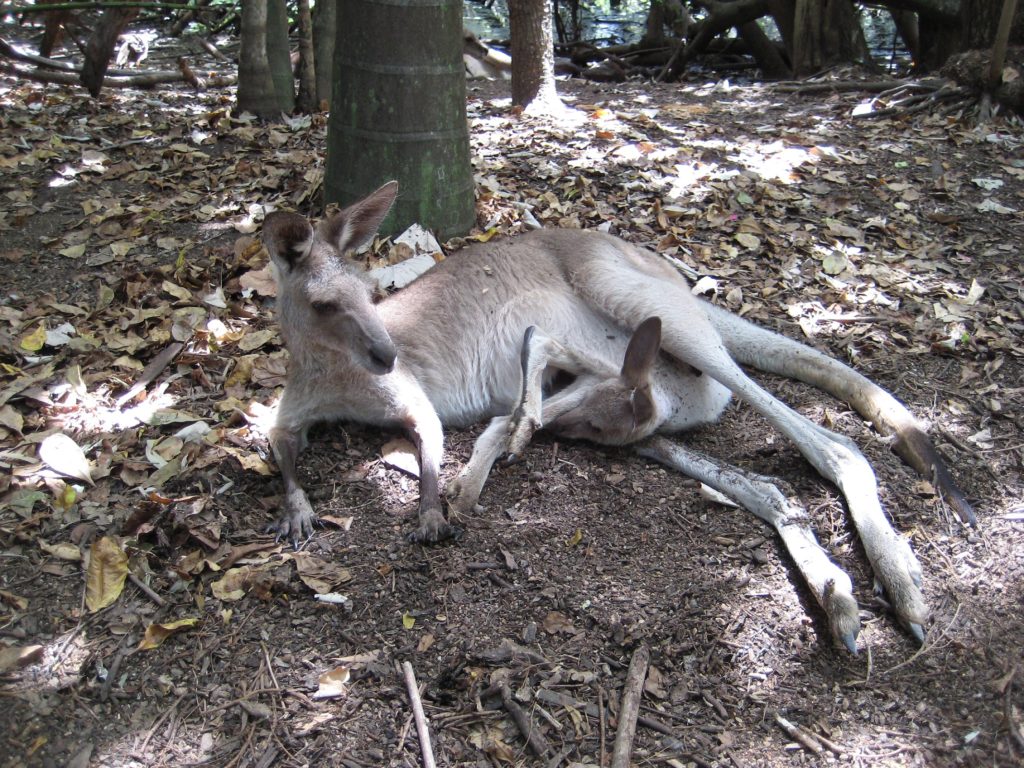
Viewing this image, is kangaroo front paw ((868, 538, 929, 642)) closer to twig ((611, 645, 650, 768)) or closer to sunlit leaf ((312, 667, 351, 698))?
twig ((611, 645, 650, 768))

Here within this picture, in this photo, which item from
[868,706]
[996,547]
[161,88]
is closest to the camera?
[868,706]

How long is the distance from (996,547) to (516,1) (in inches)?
205

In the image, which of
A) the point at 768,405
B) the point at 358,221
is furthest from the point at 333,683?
the point at 768,405

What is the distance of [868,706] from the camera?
2145mm

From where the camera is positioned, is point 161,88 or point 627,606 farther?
point 161,88

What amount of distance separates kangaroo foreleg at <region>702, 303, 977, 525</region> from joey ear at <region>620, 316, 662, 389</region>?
754 millimetres

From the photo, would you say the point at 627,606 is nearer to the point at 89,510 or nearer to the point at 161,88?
the point at 89,510

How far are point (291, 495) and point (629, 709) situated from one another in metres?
1.36

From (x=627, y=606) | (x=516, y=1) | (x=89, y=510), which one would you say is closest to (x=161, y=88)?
(x=516, y=1)

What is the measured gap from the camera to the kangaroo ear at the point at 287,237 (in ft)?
8.88

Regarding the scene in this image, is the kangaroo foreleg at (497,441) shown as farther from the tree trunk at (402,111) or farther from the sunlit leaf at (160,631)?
the tree trunk at (402,111)

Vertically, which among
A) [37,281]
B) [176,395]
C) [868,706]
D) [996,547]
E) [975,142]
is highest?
[975,142]

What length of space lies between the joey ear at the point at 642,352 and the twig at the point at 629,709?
1080 mm

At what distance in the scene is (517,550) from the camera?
8.51ft
